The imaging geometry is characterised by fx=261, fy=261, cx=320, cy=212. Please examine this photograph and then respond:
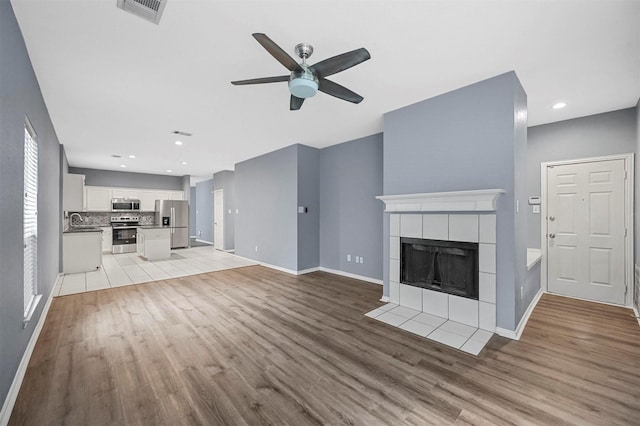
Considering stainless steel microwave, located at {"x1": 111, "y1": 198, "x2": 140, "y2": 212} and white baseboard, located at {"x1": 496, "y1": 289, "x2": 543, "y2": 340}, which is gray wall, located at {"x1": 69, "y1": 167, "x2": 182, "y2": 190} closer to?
stainless steel microwave, located at {"x1": 111, "y1": 198, "x2": 140, "y2": 212}

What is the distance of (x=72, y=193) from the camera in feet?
18.5

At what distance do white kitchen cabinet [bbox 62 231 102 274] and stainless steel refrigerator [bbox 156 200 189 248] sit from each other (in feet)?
9.54

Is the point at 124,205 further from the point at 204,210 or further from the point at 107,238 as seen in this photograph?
the point at 204,210

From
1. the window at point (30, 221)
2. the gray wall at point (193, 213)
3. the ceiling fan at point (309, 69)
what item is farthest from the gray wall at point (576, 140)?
the gray wall at point (193, 213)

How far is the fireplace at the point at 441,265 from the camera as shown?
2961 millimetres

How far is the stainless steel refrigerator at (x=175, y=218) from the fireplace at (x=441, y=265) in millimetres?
8057

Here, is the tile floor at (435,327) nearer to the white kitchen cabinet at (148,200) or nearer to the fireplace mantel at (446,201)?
the fireplace mantel at (446,201)

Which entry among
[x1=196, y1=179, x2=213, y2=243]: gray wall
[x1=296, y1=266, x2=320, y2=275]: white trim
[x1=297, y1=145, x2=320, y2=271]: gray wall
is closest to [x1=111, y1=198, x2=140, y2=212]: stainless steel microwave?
[x1=196, y1=179, x2=213, y2=243]: gray wall

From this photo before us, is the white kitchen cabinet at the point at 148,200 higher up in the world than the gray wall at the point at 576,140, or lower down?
lower down

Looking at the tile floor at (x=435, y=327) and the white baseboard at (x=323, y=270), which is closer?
the tile floor at (x=435, y=327)

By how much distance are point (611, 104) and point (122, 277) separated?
8.47 metres

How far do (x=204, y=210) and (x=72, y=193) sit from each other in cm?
556

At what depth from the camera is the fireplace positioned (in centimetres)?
296

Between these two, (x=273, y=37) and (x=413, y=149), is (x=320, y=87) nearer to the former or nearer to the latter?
(x=273, y=37)
